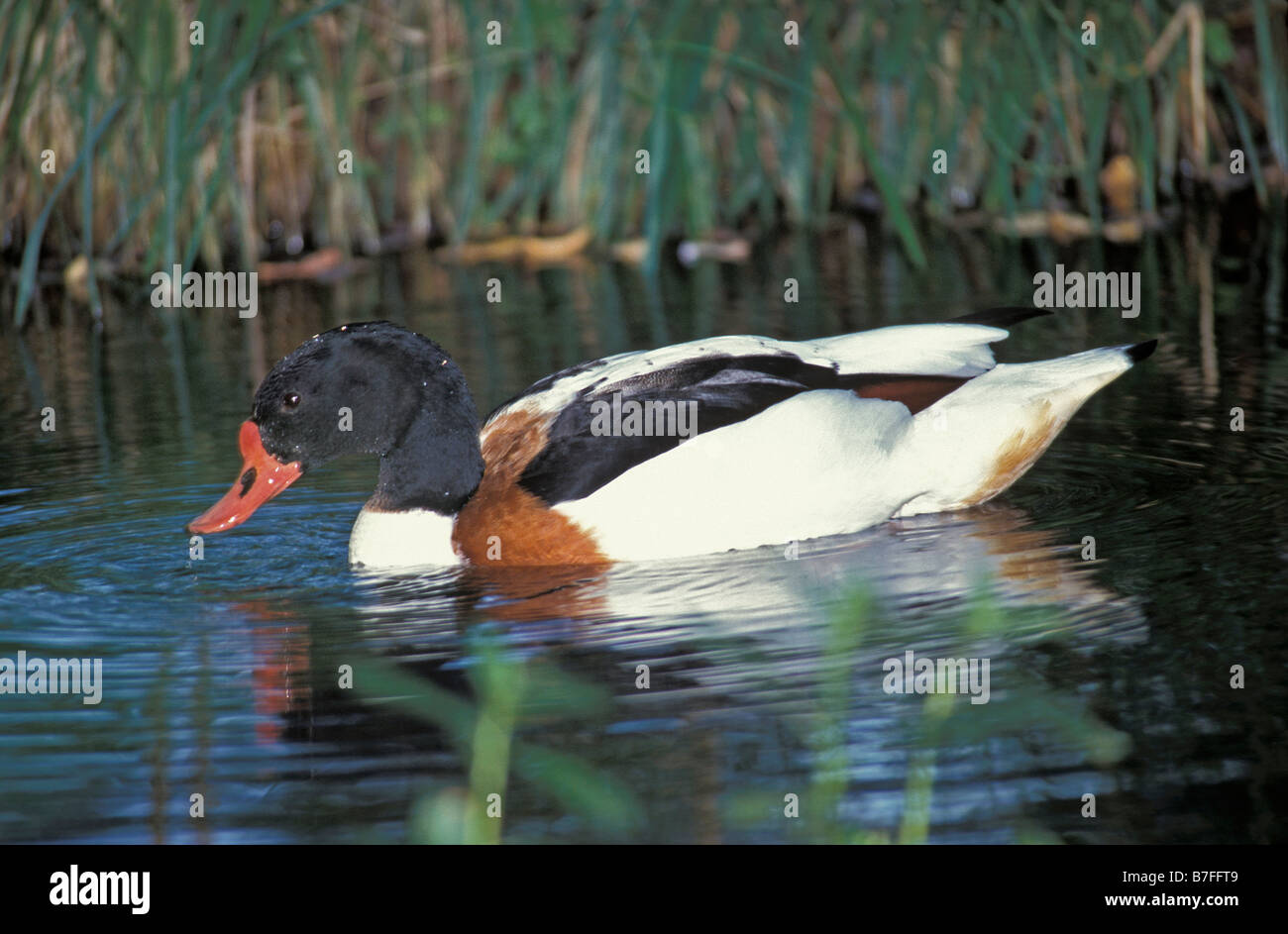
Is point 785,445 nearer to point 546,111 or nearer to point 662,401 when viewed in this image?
point 662,401

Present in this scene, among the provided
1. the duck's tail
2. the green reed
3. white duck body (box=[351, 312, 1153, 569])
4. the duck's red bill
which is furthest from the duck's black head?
the green reed

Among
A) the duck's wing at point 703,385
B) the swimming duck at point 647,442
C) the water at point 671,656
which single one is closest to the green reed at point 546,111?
the water at point 671,656

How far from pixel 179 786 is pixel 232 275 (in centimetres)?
744

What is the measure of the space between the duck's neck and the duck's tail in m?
1.37

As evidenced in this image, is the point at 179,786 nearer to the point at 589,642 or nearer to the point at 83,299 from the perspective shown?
the point at 589,642

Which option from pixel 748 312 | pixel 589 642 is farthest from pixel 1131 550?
pixel 748 312

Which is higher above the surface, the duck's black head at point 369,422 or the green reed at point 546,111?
the green reed at point 546,111

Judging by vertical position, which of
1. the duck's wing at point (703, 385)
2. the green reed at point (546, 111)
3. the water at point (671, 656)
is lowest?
the water at point (671, 656)

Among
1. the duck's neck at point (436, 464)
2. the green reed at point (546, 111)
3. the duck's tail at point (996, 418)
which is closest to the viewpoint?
the duck's neck at point (436, 464)

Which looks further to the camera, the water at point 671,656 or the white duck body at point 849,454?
the white duck body at point 849,454

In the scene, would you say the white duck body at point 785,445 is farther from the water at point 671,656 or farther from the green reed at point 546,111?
the green reed at point 546,111

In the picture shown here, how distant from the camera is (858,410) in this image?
5555mm

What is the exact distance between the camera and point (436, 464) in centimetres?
559

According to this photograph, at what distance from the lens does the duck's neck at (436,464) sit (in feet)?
18.3
